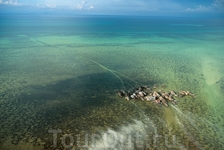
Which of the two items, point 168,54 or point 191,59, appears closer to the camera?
point 191,59

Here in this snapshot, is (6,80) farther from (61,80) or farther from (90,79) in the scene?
(90,79)

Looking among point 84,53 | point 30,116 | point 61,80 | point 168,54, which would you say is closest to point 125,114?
point 30,116

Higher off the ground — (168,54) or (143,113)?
(168,54)

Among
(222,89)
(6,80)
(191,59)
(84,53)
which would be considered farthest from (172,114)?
(84,53)

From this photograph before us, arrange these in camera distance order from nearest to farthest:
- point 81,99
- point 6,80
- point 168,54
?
A: 1. point 81,99
2. point 6,80
3. point 168,54

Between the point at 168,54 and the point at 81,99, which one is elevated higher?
the point at 168,54

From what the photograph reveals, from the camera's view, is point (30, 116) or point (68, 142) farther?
point (30, 116)

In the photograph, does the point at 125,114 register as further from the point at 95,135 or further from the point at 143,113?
the point at 95,135

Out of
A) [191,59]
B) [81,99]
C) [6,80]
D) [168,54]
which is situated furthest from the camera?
[168,54]

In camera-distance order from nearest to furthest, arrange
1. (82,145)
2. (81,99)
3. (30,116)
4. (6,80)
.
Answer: (82,145) → (30,116) → (81,99) → (6,80)
